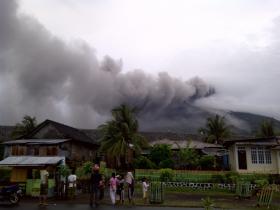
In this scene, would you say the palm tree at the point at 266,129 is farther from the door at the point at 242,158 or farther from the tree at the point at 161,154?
the door at the point at 242,158

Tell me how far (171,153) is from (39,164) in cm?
2254

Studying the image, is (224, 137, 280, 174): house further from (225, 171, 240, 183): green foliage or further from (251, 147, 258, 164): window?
(225, 171, 240, 183): green foliage

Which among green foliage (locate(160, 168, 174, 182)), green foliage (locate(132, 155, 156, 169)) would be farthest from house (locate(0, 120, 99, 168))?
green foliage (locate(160, 168, 174, 182))

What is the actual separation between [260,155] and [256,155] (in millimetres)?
382

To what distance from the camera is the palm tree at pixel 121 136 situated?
4519cm

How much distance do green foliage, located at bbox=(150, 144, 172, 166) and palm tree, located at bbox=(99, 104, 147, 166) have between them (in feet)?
11.6

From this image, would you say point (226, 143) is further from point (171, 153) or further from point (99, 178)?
point (99, 178)

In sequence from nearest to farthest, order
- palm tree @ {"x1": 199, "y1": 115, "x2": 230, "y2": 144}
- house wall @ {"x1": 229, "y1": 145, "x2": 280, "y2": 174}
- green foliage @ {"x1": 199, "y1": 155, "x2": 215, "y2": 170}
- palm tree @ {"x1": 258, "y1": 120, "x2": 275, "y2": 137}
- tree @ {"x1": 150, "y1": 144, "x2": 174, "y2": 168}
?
house wall @ {"x1": 229, "y1": 145, "x2": 280, "y2": 174} < green foliage @ {"x1": 199, "y1": 155, "x2": 215, "y2": 170} < tree @ {"x1": 150, "y1": 144, "x2": 174, "y2": 168} < palm tree @ {"x1": 258, "y1": 120, "x2": 275, "y2": 137} < palm tree @ {"x1": 199, "y1": 115, "x2": 230, "y2": 144}

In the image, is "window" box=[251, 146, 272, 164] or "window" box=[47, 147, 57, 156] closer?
"window" box=[251, 146, 272, 164]

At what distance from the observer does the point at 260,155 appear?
3541 cm

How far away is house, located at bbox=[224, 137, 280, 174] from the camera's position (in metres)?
35.0

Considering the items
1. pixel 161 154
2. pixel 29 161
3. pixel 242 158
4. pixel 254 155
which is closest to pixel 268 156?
pixel 254 155

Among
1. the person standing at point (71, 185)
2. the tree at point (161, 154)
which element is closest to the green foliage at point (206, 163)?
the tree at point (161, 154)

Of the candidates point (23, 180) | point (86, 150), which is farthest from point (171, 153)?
point (23, 180)
